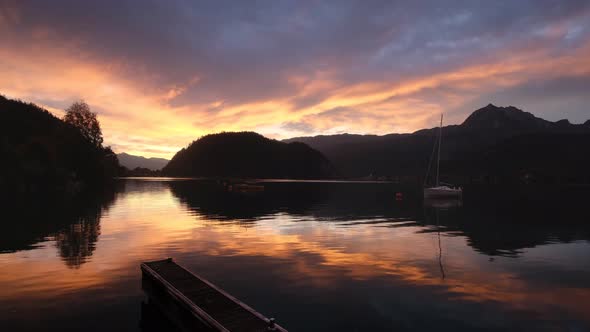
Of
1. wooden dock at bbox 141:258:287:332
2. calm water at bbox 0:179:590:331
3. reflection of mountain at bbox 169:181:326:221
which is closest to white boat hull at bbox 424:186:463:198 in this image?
reflection of mountain at bbox 169:181:326:221

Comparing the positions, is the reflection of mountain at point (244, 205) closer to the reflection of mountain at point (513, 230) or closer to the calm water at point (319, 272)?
the calm water at point (319, 272)

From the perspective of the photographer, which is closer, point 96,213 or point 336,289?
point 336,289

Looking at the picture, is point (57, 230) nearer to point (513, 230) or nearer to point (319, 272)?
point (319, 272)

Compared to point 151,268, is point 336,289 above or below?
below

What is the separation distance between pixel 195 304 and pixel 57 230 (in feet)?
112

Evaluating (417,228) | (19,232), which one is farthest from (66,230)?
(417,228)

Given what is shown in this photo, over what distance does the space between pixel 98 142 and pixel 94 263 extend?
143833 millimetres

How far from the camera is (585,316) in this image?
16.8 meters

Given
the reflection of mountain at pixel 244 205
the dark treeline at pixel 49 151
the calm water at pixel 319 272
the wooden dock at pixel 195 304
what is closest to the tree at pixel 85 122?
the dark treeline at pixel 49 151

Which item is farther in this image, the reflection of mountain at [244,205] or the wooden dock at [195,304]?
the reflection of mountain at [244,205]

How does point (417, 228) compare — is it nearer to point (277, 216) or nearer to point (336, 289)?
point (277, 216)

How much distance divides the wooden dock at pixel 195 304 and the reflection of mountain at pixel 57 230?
1072cm

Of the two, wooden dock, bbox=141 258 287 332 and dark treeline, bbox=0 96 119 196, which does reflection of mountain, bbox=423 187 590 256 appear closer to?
wooden dock, bbox=141 258 287 332

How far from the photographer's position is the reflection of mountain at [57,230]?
2952cm
